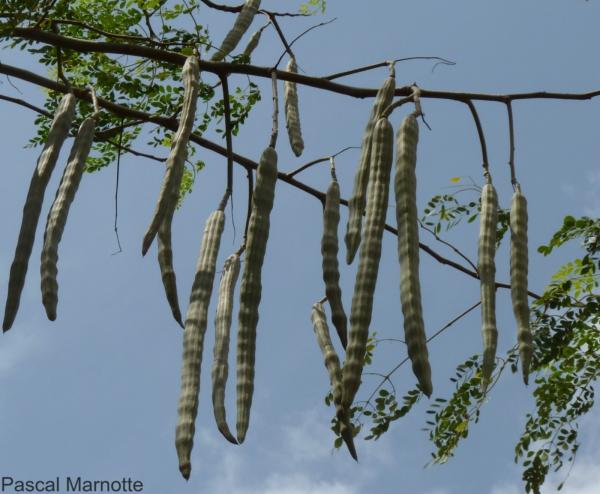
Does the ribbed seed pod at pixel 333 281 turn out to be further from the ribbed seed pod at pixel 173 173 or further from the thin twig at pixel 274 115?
the ribbed seed pod at pixel 173 173

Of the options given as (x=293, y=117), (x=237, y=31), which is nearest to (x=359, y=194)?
(x=293, y=117)

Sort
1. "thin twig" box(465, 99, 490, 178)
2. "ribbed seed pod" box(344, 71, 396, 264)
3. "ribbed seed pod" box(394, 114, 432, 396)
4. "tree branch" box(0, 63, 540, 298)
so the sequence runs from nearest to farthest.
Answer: "ribbed seed pod" box(394, 114, 432, 396)
"ribbed seed pod" box(344, 71, 396, 264)
"thin twig" box(465, 99, 490, 178)
"tree branch" box(0, 63, 540, 298)

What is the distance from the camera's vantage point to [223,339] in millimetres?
2400

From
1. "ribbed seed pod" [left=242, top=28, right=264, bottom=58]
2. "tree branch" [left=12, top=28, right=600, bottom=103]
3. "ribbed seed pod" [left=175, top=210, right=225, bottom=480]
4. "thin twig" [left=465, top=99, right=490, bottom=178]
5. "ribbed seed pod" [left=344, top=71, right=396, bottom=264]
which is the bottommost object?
"ribbed seed pod" [left=175, top=210, right=225, bottom=480]

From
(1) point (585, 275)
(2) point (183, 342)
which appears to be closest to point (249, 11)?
(2) point (183, 342)

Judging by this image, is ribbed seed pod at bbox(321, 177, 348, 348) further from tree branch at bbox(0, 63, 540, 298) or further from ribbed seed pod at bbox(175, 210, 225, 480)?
tree branch at bbox(0, 63, 540, 298)

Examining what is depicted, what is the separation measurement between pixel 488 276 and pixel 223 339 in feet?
2.21

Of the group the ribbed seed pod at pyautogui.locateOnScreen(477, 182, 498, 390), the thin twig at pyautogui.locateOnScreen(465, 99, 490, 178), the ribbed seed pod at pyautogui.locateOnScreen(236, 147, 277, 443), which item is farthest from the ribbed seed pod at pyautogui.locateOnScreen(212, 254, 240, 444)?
the thin twig at pyautogui.locateOnScreen(465, 99, 490, 178)

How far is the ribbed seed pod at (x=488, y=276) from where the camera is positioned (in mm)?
2133

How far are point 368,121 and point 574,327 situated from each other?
2939 mm

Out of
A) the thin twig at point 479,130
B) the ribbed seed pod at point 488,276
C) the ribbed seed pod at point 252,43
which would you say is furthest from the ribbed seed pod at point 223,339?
the ribbed seed pod at point 252,43

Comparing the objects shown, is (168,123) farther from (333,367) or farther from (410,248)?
(410,248)

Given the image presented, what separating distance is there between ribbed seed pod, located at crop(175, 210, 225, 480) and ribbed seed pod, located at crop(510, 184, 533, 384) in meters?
0.73

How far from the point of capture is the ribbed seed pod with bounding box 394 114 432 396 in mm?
1875
